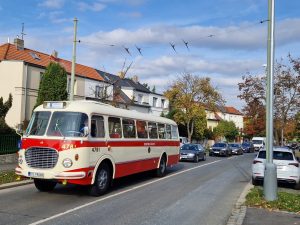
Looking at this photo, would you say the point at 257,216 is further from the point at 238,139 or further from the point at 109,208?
the point at 238,139

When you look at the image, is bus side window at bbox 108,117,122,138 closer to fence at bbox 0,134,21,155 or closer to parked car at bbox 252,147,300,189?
parked car at bbox 252,147,300,189

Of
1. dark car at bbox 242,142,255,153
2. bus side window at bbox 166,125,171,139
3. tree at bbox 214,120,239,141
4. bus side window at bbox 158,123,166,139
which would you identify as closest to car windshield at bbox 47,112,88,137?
bus side window at bbox 158,123,166,139

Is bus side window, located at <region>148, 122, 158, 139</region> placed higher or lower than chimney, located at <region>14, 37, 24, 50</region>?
lower

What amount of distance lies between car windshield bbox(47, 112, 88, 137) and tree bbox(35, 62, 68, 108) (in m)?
17.7

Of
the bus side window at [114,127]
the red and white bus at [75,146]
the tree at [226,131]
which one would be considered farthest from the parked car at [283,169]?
the tree at [226,131]

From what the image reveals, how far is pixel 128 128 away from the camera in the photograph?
48.3 ft

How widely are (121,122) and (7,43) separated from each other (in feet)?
99.2

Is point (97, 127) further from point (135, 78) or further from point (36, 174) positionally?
point (135, 78)

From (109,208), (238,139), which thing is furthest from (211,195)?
(238,139)

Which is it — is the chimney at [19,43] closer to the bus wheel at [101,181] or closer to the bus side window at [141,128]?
the bus side window at [141,128]

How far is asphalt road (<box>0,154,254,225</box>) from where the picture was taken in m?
8.96

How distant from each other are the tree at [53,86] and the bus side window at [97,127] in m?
17.3

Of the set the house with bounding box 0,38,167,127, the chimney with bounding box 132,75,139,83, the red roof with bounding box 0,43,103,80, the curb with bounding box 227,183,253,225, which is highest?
the chimney with bounding box 132,75,139,83

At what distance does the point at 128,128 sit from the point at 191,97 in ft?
141
